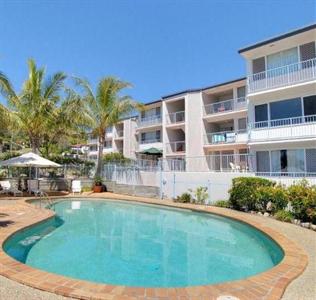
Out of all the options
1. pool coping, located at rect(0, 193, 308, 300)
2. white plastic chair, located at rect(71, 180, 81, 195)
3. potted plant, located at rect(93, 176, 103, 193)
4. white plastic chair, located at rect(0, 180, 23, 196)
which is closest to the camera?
pool coping, located at rect(0, 193, 308, 300)

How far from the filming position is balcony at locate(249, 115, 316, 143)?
1873 cm

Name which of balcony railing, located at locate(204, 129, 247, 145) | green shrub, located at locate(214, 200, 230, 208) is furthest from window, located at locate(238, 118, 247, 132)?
green shrub, located at locate(214, 200, 230, 208)

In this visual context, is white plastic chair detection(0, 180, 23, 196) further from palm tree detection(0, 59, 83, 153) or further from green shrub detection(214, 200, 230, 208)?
green shrub detection(214, 200, 230, 208)

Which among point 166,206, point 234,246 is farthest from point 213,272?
point 166,206

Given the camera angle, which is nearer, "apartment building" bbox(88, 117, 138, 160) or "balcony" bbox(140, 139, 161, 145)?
"balcony" bbox(140, 139, 161, 145)

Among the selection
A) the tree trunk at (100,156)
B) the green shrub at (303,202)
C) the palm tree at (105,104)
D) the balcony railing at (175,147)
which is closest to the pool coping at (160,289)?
the green shrub at (303,202)

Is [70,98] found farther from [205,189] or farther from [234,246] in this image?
[234,246]

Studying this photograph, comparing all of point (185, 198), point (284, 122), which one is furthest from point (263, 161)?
point (185, 198)

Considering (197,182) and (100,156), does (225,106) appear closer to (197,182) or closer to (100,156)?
(197,182)

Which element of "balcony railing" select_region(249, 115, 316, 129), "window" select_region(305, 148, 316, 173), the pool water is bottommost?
the pool water

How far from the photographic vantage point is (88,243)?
406 inches

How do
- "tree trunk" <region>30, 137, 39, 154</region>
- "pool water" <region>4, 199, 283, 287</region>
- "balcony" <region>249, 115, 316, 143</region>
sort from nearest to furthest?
"pool water" <region>4, 199, 283, 287</region>
"balcony" <region>249, 115, 316, 143</region>
"tree trunk" <region>30, 137, 39, 154</region>

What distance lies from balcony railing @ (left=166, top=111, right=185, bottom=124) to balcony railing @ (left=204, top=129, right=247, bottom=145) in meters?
4.64

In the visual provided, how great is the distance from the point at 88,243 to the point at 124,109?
16.9 meters
